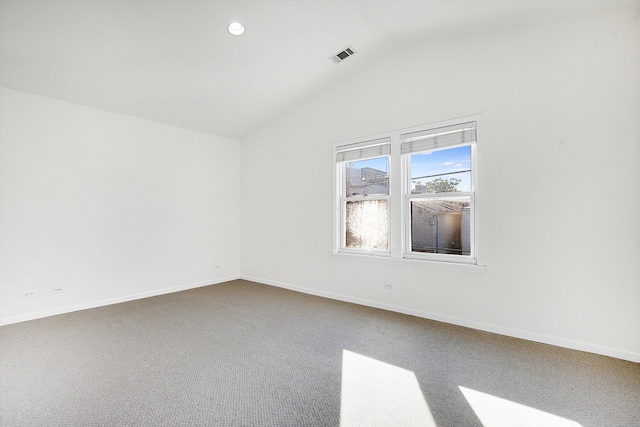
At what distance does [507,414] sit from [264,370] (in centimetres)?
168

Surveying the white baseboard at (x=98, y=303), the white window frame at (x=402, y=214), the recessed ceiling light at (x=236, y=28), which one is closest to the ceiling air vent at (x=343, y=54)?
the white window frame at (x=402, y=214)

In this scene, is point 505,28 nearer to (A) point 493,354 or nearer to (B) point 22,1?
(A) point 493,354

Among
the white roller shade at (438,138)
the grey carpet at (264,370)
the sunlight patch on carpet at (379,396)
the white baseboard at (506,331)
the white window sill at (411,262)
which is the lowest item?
the sunlight patch on carpet at (379,396)

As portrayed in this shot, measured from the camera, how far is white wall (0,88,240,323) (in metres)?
3.34

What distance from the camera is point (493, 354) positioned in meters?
2.55

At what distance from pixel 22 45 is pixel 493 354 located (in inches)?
207

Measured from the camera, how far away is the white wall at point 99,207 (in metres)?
3.34

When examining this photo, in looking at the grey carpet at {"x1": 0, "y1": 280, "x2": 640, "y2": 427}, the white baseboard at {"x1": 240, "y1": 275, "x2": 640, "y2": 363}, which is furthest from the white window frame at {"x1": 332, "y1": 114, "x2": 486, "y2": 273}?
the grey carpet at {"x1": 0, "y1": 280, "x2": 640, "y2": 427}

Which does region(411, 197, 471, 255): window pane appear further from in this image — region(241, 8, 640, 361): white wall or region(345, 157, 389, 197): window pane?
region(345, 157, 389, 197): window pane

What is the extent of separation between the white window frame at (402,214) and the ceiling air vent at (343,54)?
40.7 inches

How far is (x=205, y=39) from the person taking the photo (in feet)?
9.99

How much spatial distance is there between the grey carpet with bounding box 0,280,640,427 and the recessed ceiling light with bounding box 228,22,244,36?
315 cm

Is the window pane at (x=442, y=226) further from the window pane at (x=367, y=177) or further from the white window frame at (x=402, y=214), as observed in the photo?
the window pane at (x=367, y=177)

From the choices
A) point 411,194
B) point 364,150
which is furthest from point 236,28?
point 411,194
